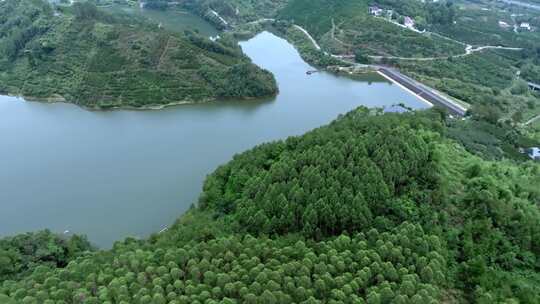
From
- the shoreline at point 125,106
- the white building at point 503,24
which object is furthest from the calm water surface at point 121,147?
the white building at point 503,24

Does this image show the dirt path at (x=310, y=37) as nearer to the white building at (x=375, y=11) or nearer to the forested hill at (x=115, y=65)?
the white building at (x=375, y=11)

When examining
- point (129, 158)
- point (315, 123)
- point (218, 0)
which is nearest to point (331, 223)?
point (129, 158)

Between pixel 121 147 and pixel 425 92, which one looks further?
pixel 425 92

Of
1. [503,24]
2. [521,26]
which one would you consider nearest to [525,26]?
[521,26]

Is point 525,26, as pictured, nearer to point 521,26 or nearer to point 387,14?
point 521,26

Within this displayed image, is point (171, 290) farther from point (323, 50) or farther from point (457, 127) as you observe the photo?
point (323, 50)

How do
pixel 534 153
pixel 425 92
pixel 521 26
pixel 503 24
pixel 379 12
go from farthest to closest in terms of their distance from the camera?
pixel 521 26, pixel 503 24, pixel 379 12, pixel 425 92, pixel 534 153

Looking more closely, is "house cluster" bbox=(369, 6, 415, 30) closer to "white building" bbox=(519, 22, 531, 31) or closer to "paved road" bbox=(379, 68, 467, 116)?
"paved road" bbox=(379, 68, 467, 116)
